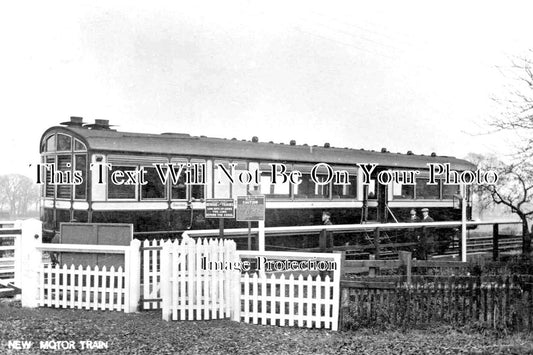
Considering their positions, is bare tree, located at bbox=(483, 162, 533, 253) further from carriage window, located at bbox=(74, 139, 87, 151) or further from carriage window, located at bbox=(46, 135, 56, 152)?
carriage window, located at bbox=(46, 135, 56, 152)

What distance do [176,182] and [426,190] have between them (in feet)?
30.6

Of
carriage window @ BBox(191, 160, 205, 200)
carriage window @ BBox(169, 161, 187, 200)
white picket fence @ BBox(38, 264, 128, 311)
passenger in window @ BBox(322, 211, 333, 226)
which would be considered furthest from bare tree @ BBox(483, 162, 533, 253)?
white picket fence @ BBox(38, 264, 128, 311)

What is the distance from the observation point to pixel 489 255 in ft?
53.1

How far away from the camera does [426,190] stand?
1827cm

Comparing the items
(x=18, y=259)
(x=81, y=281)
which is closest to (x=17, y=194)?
(x=18, y=259)

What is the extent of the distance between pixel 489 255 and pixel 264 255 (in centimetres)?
1061

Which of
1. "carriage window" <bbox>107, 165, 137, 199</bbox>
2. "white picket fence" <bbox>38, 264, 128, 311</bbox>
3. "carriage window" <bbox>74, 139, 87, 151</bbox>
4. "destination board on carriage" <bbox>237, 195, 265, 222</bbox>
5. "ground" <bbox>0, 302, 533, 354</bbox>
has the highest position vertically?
"carriage window" <bbox>74, 139, 87, 151</bbox>

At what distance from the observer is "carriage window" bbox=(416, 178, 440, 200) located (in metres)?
18.0

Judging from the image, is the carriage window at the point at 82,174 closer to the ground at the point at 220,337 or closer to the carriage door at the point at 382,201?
the ground at the point at 220,337

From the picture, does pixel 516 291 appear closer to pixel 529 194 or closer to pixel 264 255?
pixel 264 255

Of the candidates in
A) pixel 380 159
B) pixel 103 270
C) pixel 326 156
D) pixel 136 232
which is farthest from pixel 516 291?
pixel 380 159

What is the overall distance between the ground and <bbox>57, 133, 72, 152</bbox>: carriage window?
522cm

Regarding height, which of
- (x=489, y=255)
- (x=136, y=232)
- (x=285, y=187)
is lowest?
(x=489, y=255)

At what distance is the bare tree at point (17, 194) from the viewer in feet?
109
